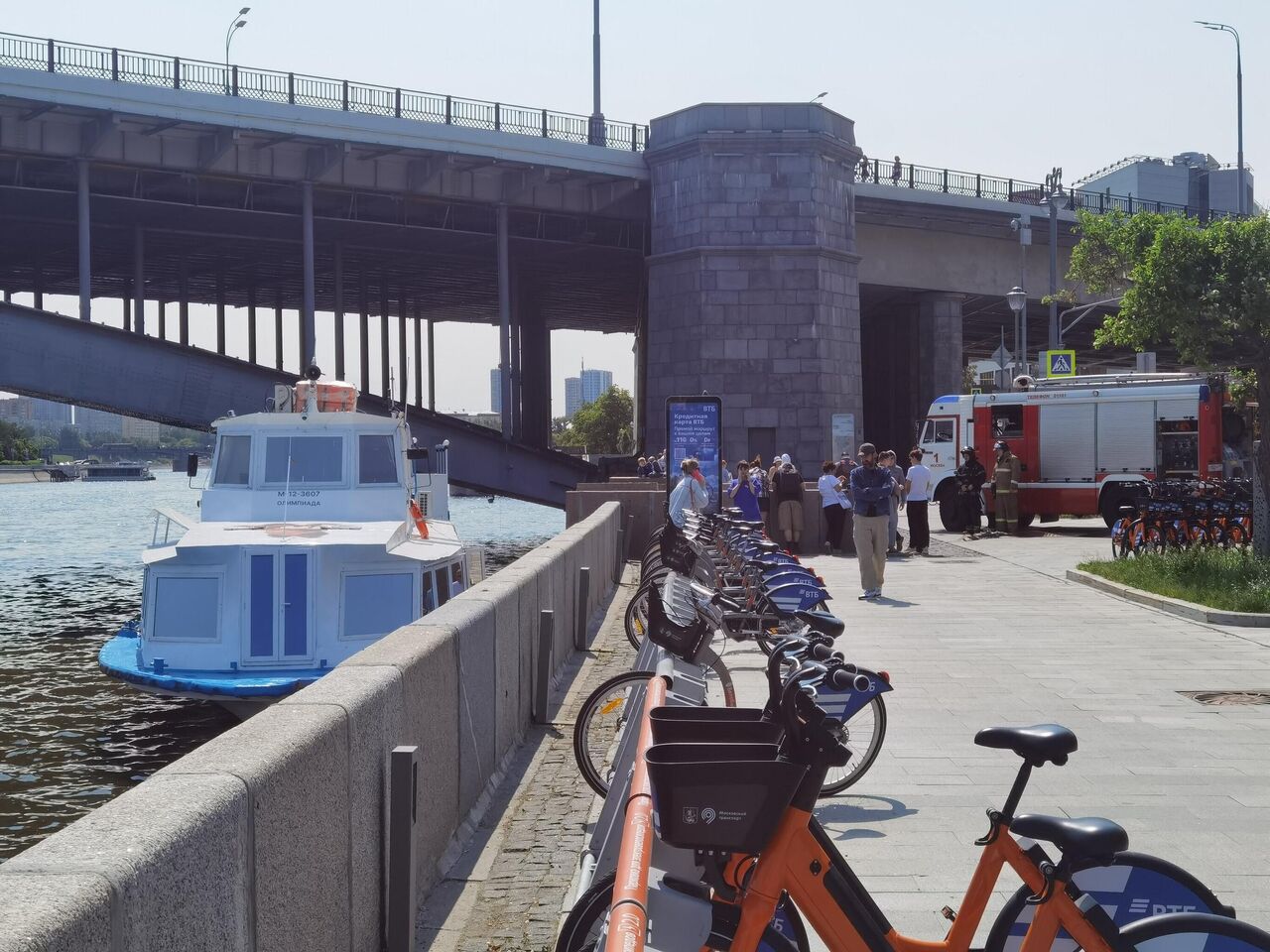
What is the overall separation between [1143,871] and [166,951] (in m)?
2.61

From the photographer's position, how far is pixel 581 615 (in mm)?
14609

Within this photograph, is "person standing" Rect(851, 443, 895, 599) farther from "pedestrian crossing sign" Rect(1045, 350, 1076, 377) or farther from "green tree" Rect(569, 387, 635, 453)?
"green tree" Rect(569, 387, 635, 453)

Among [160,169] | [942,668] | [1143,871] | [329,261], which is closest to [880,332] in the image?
A: [329,261]

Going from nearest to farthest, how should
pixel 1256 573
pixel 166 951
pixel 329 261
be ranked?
pixel 166 951 < pixel 1256 573 < pixel 329 261

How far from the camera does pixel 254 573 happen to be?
15.2 meters

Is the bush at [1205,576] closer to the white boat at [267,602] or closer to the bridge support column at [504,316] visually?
the white boat at [267,602]

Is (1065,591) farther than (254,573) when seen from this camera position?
Yes

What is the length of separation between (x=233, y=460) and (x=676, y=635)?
40.9 ft

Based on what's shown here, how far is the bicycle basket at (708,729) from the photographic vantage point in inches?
161

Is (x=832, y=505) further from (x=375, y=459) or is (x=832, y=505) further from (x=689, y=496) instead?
(x=375, y=459)

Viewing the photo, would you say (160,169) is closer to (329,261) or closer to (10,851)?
(329,261)

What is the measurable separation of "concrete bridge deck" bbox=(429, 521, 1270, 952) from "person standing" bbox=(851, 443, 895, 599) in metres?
1.58

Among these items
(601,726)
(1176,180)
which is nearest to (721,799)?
(601,726)

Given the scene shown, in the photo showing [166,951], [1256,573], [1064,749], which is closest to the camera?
[166,951]
